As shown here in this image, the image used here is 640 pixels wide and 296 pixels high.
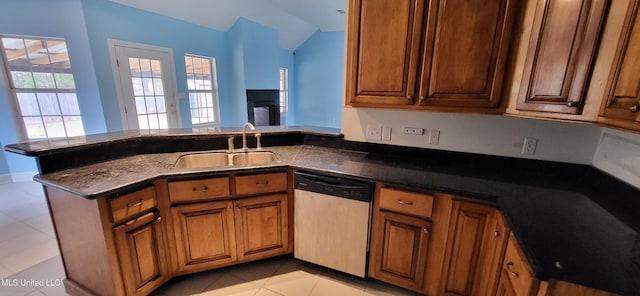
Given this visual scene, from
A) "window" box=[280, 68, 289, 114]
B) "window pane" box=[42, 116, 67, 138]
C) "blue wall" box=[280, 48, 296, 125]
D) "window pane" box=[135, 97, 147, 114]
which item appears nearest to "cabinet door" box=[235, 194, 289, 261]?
"window pane" box=[135, 97, 147, 114]

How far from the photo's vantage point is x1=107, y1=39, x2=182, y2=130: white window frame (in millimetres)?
3790

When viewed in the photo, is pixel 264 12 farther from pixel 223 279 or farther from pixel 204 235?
pixel 223 279

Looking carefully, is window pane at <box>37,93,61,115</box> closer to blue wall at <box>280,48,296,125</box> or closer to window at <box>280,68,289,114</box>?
blue wall at <box>280,48,296,125</box>

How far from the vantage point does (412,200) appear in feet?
5.13

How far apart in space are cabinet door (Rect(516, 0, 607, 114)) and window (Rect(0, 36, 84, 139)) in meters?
5.09

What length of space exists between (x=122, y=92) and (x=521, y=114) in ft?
15.9

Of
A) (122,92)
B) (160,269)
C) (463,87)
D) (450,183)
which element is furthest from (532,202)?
(122,92)

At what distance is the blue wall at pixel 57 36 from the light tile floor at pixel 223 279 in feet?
6.63

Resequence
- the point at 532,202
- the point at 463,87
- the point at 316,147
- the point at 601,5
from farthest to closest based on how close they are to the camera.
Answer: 1. the point at 316,147
2. the point at 463,87
3. the point at 532,202
4. the point at 601,5

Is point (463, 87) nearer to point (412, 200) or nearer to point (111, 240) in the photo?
point (412, 200)

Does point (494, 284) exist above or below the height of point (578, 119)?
below

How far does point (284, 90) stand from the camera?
759 cm

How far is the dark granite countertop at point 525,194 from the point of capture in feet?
2.76

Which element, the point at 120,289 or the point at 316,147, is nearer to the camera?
the point at 120,289
